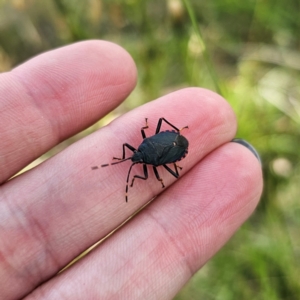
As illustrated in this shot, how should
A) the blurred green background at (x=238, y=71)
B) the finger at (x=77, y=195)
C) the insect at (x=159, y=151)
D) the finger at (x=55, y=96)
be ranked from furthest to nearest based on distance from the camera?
1. the blurred green background at (x=238, y=71)
2. the insect at (x=159, y=151)
3. the finger at (x=55, y=96)
4. the finger at (x=77, y=195)

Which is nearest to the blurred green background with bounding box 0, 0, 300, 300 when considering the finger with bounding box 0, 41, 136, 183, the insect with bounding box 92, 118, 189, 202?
the insect with bounding box 92, 118, 189, 202

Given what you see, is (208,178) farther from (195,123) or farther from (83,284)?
(83,284)

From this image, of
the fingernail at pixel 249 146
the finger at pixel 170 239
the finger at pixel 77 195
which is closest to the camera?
the finger at pixel 170 239

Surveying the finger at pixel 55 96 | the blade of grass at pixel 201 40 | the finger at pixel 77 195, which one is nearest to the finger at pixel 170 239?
the finger at pixel 77 195

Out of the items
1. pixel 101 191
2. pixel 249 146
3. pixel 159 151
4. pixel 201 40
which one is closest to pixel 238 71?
pixel 201 40

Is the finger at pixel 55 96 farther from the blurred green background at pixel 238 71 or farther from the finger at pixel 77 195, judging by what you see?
the blurred green background at pixel 238 71

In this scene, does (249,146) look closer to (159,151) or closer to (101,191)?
(159,151)

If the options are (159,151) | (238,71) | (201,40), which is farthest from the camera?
(238,71)
